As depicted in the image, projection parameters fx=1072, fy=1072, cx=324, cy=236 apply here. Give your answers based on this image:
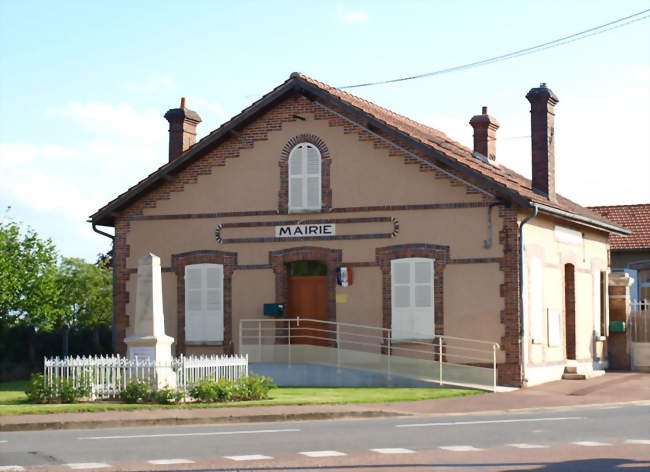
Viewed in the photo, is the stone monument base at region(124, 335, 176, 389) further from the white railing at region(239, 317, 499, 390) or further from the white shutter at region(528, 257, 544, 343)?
the white shutter at region(528, 257, 544, 343)

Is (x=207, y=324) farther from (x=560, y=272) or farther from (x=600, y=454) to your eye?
(x=600, y=454)

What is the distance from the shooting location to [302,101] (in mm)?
25938

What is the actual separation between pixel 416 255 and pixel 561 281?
435cm

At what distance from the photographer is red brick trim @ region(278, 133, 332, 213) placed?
2558 centimetres

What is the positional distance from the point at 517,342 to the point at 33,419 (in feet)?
36.7

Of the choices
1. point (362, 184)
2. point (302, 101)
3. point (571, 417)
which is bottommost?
point (571, 417)

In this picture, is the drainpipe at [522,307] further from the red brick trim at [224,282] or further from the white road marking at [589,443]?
the white road marking at [589,443]

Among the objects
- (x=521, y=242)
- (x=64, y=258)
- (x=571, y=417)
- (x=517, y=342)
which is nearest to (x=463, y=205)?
(x=521, y=242)

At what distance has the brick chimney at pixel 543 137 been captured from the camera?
86.4 ft

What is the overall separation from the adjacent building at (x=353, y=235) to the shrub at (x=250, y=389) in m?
5.26

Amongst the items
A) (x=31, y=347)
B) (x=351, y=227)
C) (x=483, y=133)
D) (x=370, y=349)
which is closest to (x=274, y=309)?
(x=370, y=349)

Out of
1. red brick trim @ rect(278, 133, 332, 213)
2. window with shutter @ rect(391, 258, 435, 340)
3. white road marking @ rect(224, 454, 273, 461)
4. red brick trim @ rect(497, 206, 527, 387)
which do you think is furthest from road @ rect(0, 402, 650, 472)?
red brick trim @ rect(278, 133, 332, 213)

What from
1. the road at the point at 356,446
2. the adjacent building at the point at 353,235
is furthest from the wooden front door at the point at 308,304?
the road at the point at 356,446

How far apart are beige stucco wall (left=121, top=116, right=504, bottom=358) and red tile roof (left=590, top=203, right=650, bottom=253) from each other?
1410 centimetres
